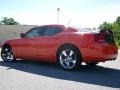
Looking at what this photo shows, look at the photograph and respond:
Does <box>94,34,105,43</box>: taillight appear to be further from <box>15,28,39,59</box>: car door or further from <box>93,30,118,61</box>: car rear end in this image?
<box>15,28,39,59</box>: car door

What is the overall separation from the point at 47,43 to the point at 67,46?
90 centimetres

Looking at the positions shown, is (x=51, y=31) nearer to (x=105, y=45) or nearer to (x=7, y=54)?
(x=105, y=45)

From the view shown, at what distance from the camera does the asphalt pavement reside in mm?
7625

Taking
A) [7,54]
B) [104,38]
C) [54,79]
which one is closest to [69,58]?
[104,38]

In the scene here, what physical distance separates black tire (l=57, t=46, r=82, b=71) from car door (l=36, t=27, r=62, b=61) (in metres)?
0.34

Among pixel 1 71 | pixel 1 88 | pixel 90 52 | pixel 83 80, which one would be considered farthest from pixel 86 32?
pixel 1 88

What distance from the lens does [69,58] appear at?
10422mm

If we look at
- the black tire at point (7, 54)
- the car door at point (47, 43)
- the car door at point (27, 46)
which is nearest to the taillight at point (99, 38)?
the car door at point (47, 43)

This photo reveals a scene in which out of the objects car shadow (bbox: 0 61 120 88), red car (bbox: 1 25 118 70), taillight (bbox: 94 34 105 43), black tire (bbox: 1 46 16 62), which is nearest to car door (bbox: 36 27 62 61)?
red car (bbox: 1 25 118 70)

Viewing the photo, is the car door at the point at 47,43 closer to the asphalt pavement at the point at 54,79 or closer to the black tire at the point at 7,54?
the asphalt pavement at the point at 54,79

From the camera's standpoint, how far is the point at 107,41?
33.8 feet

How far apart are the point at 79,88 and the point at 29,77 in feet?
6.49

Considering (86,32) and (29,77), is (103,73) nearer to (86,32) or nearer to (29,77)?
(86,32)

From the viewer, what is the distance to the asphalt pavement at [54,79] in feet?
25.0
